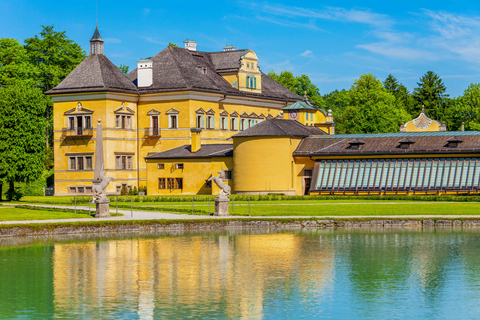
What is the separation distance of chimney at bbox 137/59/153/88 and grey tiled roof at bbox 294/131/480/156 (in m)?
20.3

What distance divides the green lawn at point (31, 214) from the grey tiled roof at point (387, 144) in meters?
28.0

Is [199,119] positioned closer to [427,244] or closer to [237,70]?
[237,70]

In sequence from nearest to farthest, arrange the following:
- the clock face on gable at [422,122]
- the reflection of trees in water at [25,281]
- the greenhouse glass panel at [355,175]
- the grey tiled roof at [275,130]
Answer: the reflection of trees in water at [25,281] → the greenhouse glass panel at [355,175] → the grey tiled roof at [275,130] → the clock face on gable at [422,122]

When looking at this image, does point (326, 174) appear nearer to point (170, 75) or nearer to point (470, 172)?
point (470, 172)

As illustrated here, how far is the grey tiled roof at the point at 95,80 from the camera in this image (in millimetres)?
79500

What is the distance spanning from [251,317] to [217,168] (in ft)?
174

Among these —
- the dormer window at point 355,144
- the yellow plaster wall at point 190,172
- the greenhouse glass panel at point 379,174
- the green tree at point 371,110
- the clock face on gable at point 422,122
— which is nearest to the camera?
the greenhouse glass panel at point 379,174

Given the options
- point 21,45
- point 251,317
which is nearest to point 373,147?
point 21,45

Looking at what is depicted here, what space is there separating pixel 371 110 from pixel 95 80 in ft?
123

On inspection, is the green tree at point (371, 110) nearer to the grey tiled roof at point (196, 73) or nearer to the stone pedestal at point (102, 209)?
the grey tiled roof at point (196, 73)

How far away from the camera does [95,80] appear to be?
79.9 meters

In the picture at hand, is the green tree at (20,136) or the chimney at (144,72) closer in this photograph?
the green tree at (20,136)

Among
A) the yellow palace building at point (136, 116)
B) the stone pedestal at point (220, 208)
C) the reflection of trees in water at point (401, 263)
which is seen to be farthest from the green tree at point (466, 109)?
the reflection of trees in water at point (401, 263)

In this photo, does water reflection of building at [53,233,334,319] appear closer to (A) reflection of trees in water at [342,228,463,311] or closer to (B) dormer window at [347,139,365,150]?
(A) reflection of trees in water at [342,228,463,311]
